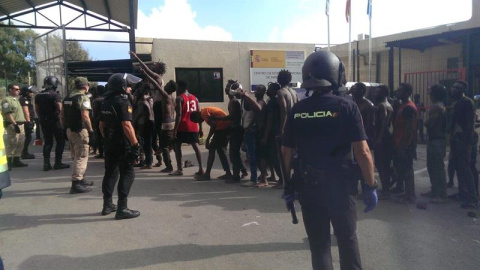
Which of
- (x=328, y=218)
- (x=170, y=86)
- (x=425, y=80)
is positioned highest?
(x=425, y=80)

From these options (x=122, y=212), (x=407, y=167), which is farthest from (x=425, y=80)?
(x=122, y=212)

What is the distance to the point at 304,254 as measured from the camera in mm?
3830

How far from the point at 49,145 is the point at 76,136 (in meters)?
2.45

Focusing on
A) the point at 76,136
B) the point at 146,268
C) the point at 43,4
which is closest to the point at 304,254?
the point at 146,268

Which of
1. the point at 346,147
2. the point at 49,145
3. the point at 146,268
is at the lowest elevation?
the point at 146,268

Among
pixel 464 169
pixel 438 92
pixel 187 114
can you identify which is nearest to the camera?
pixel 464 169

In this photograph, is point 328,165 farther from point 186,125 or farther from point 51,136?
point 51,136

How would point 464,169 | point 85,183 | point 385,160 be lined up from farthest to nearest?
point 85,183, point 385,160, point 464,169

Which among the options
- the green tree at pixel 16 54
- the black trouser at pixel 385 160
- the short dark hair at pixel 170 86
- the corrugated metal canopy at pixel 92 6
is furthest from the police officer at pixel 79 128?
the green tree at pixel 16 54

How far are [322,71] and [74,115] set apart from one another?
496 cm

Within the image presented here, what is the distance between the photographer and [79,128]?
645 centimetres

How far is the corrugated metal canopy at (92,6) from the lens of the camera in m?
12.2

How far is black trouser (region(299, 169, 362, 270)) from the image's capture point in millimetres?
2652

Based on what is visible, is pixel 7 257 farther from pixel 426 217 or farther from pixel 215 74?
pixel 215 74
